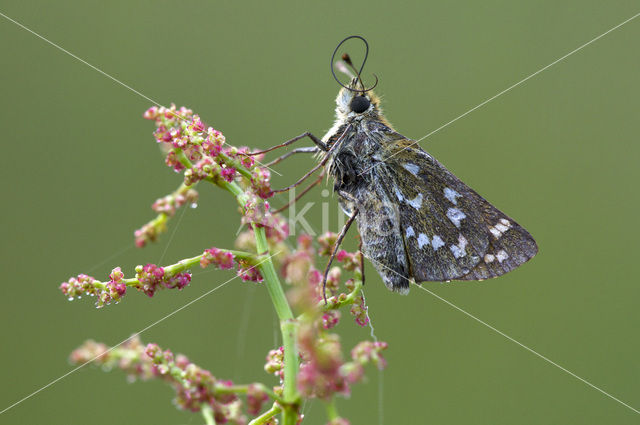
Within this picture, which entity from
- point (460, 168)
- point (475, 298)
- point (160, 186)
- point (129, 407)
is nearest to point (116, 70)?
point (160, 186)

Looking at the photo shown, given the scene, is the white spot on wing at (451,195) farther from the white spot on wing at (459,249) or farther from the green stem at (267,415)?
the green stem at (267,415)

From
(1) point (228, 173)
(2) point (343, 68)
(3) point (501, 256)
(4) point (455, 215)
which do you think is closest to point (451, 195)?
(4) point (455, 215)

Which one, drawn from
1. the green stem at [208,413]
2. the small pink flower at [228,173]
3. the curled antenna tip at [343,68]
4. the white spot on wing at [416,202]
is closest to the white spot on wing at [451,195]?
the white spot on wing at [416,202]

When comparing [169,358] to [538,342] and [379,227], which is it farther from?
[538,342]

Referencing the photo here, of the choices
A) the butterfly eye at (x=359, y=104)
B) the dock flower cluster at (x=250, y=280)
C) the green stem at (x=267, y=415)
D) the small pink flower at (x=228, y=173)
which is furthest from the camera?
the butterfly eye at (x=359, y=104)

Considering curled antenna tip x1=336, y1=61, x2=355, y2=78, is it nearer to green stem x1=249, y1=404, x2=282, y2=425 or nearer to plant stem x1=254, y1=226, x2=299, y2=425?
plant stem x1=254, y1=226, x2=299, y2=425

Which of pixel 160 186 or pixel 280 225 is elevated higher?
pixel 160 186
